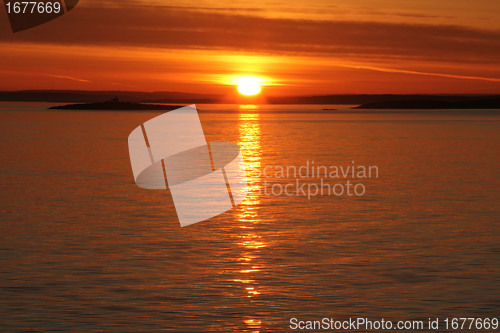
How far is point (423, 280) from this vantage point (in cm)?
1566

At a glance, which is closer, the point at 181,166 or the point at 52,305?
the point at 52,305

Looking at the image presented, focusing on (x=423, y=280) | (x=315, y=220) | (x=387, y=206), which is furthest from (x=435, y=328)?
(x=387, y=206)

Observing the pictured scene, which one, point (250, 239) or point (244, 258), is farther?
point (250, 239)

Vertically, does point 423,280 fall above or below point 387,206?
below

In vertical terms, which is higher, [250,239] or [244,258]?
[250,239]

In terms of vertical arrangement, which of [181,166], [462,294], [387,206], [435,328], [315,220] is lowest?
[435,328]

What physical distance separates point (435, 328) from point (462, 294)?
2.13m

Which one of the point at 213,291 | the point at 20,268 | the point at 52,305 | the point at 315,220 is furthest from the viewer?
the point at 315,220

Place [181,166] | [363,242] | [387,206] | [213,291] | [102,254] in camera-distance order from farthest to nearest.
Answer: [181,166], [387,206], [363,242], [102,254], [213,291]

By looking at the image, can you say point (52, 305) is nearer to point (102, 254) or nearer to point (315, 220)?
point (102, 254)

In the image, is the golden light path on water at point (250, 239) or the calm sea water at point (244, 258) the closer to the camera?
the calm sea water at point (244, 258)

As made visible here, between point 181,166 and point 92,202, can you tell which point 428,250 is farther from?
point 181,166

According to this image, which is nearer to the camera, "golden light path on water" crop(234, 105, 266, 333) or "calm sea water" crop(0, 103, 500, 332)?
"calm sea water" crop(0, 103, 500, 332)

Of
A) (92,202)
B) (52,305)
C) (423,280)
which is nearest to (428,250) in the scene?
(423,280)
